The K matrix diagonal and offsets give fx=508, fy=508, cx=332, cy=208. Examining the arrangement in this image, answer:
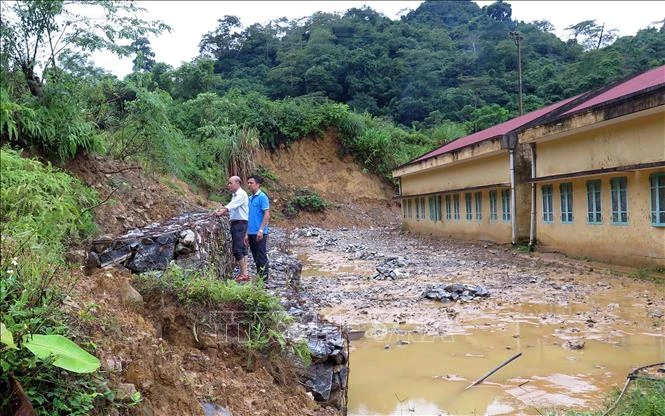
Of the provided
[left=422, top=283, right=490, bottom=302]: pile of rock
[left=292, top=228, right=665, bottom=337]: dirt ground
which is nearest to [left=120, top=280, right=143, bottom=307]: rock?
[left=292, top=228, right=665, bottom=337]: dirt ground

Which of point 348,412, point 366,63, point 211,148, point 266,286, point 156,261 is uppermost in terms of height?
point 366,63

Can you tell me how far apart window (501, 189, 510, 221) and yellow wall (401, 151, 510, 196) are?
392 millimetres

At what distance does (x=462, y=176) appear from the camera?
64.2 feet

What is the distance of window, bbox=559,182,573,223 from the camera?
13190mm

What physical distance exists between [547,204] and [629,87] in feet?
11.9

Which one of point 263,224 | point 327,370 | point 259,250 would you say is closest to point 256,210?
point 263,224

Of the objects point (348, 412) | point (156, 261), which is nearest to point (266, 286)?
point (156, 261)

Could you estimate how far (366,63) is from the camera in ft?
155

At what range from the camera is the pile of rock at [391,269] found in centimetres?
1114

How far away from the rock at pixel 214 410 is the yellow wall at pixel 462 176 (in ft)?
46.9

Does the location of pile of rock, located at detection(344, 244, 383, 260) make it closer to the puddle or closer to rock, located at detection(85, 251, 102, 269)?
the puddle

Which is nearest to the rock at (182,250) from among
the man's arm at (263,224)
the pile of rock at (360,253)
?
the man's arm at (263,224)

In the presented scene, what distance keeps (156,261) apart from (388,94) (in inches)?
1770

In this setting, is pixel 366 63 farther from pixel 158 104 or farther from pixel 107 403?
pixel 107 403
